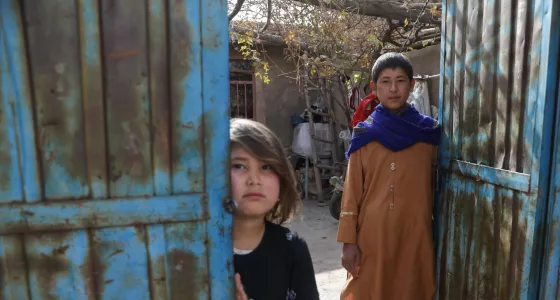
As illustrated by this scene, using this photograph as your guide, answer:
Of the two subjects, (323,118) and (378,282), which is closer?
(378,282)

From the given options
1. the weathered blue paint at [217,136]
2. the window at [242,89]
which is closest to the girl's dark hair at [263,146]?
the weathered blue paint at [217,136]

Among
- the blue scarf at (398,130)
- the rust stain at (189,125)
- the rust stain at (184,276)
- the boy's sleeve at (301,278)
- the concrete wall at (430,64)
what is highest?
the concrete wall at (430,64)

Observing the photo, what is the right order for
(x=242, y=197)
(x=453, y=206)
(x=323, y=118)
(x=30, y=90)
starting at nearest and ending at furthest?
1. (x=30, y=90)
2. (x=242, y=197)
3. (x=453, y=206)
4. (x=323, y=118)

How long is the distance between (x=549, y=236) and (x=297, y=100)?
6202 mm

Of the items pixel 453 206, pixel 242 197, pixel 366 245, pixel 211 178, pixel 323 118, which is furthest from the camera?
pixel 323 118

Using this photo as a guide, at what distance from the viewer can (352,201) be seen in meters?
2.23

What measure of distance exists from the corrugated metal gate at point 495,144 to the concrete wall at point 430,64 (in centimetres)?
225

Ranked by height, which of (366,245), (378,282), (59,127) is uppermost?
(59,127)

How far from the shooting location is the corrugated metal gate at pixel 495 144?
4.63ft

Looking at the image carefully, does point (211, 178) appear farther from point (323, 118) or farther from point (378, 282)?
point (323, 118)

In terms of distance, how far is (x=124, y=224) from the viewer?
3.52 ft

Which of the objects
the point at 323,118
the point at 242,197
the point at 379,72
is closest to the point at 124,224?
the point at 242,197

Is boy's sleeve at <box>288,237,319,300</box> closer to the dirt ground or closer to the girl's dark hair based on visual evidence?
the girl's dark hair

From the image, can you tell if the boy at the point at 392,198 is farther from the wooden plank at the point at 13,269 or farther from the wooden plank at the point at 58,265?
the wooden plank at the point at 13,269
